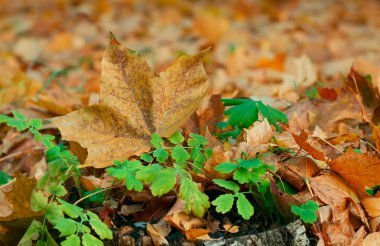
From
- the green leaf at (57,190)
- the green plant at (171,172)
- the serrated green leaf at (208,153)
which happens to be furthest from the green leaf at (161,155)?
the green leaf at (57,190)

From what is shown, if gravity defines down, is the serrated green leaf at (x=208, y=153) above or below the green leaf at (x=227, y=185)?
above

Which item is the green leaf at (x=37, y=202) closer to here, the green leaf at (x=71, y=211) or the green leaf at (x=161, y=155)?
the green leaf at (x=71, y=211)

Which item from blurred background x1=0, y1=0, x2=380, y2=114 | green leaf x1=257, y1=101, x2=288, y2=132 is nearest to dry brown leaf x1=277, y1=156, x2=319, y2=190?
green leaf x1=257, y1=101, x2=288, y2=132

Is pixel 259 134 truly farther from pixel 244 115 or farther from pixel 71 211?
pixel 71 211

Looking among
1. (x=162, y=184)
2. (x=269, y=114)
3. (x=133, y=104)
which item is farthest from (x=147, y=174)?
(x=269, y=114)

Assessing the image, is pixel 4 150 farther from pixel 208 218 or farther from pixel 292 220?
pixel 292 220

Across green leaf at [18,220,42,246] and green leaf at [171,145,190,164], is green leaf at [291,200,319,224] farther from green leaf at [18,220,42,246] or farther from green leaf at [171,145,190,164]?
green leaf at [18,220,42,246]
